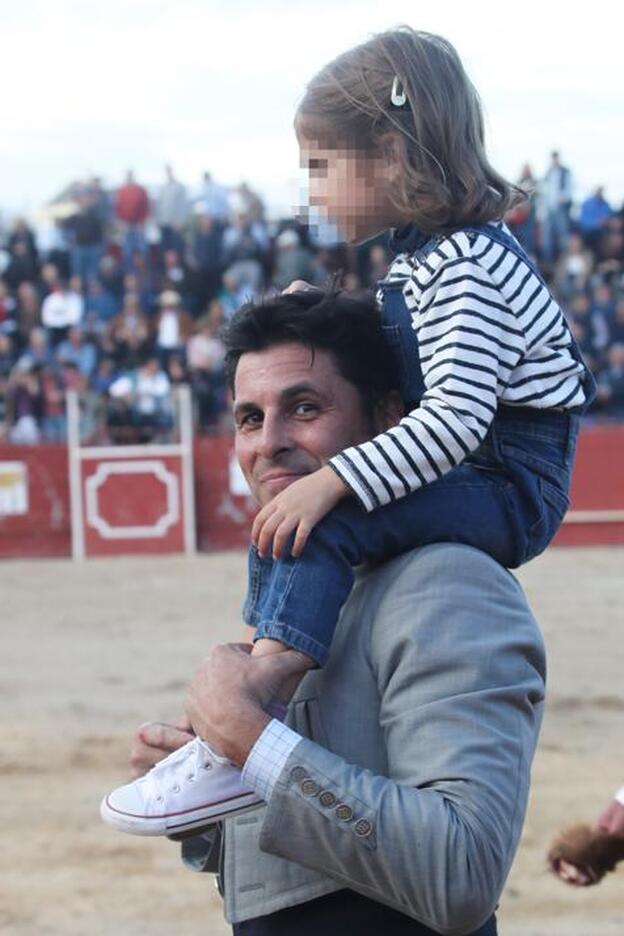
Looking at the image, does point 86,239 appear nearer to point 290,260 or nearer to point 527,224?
point 290,260

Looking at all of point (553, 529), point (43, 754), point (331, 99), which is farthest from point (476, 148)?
point (43, 754)

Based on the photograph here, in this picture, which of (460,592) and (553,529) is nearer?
(460,592)

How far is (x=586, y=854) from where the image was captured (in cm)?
239

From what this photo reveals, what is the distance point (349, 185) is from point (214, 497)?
11.9 metres

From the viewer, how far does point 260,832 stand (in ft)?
5.70

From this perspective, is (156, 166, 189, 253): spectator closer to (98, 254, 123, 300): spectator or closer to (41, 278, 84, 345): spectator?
(98, 254, 123, 300): spectator

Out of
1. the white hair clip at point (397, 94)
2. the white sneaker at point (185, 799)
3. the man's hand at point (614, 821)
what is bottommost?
the man's hand at point (614, 821)

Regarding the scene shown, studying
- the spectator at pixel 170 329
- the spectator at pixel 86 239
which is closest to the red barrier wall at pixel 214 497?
the spectator at pixel 170 329

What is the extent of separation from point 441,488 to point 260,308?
0.32 meters

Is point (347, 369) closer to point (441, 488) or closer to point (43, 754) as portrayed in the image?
point (441, 488)

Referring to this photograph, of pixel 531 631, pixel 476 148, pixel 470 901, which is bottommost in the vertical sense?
pixel 470 901

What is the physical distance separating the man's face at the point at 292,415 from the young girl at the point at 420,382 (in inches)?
2.7

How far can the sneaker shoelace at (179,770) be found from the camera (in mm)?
1803

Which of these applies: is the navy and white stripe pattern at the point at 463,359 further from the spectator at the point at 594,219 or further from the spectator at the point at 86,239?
the spectator at the point at 594,219
